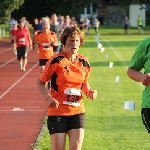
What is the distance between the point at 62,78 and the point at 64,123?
20.2 inches

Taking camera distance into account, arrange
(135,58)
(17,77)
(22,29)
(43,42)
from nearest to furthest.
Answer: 1. (135,58)
2. (43,42)
3. (17,77)
4. (22,29)

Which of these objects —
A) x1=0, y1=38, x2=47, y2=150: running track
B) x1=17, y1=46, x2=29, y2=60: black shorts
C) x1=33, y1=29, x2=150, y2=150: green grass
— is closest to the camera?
x1=33, y1=29, x2=150, y2=150: green grass

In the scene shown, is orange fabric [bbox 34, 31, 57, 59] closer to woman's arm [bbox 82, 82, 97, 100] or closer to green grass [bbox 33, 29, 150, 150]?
green grass [bbox 33, 29, 150, 150]

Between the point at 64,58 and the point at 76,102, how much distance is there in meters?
0.52

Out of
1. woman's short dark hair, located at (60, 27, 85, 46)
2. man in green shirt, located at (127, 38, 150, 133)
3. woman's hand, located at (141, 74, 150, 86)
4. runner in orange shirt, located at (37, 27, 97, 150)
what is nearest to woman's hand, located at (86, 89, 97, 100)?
runner in orange shirt, located at (37, 27, 97, 150)

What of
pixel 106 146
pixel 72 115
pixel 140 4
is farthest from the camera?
pixel 140 4

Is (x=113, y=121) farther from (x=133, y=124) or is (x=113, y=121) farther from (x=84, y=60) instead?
(x=84, y=60)

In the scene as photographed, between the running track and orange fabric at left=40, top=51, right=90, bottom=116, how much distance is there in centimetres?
337

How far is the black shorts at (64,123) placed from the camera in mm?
8016

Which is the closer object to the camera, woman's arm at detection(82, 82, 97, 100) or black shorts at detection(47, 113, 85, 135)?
black shorts at detection(47, 113, 85, 135)

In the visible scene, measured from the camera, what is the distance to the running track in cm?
1224

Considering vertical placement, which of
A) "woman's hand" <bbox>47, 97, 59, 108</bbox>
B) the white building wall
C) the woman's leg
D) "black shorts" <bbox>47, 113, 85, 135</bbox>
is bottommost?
the white building wall

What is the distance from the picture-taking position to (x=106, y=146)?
1148cm

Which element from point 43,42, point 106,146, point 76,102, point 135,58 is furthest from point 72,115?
point 43,42
